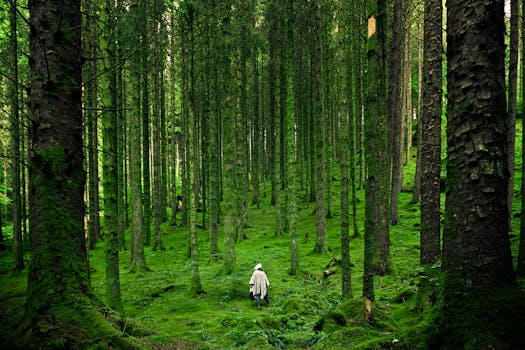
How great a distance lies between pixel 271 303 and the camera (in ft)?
36.6

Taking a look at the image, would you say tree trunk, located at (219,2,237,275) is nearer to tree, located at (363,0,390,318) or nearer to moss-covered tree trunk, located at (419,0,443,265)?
moss-covered tree trunk, located at (419,0,443,265)

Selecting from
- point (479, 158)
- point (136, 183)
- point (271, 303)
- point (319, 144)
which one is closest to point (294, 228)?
point (271, 303)

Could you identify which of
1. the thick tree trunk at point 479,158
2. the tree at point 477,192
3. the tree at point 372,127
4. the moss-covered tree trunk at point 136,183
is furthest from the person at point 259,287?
the thick tree trunk at point 479,158

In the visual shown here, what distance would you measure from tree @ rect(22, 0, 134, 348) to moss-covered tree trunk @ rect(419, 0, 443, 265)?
6.97m

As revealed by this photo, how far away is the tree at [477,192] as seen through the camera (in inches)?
100

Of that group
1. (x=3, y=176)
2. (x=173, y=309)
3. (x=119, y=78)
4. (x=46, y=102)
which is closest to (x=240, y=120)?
(x=119, y=78)

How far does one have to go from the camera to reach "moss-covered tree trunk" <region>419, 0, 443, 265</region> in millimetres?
7605

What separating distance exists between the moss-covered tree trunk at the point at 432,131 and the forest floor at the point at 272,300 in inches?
51.4

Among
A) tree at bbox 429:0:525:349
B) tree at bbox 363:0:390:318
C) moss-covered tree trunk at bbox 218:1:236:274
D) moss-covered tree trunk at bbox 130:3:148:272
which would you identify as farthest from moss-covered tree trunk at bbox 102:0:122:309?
tree at bbox 429:0:525:349

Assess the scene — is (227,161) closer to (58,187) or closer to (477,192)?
(58,187)

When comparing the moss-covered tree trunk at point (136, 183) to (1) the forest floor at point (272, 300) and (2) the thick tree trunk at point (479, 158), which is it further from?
(2) the thick tree trunk at point (479, 158)

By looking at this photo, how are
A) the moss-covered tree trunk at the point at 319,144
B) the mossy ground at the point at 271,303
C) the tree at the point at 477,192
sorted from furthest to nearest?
1. the moss-covered tree trunk at the point at 319,144
2. the mossy ground at the point at 271,303
3. the tree at the point at 477,192

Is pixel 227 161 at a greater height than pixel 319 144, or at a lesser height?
lesser

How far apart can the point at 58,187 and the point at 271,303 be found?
9.27 meters
